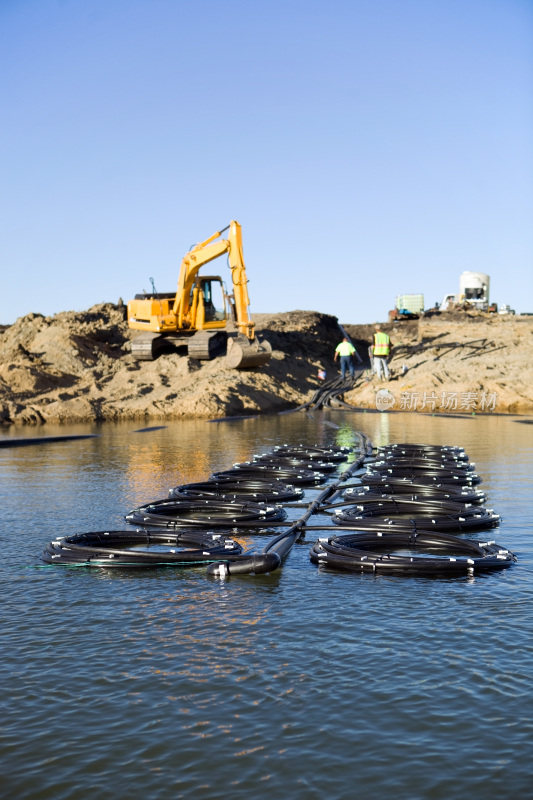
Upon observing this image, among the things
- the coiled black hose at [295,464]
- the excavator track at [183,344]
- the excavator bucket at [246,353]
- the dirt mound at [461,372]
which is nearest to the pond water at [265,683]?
the coiled black hose at [295,464]

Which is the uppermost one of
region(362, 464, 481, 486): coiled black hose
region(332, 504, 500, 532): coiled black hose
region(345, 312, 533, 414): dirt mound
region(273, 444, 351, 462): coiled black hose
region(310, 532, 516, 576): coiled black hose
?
region(345, 312, 533, 414): dirt mound

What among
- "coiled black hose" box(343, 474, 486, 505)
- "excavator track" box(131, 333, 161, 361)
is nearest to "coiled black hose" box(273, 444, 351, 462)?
"coiled black hose" box(343, 474, 486, 505)

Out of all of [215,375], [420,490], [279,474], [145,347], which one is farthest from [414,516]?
[145,347]

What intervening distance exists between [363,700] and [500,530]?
5744 millimetres

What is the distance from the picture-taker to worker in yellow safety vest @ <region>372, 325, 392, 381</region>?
3394cm

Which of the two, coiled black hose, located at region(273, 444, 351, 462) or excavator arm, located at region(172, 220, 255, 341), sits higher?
excavator arm, located at region(172, 220, 255, 341)

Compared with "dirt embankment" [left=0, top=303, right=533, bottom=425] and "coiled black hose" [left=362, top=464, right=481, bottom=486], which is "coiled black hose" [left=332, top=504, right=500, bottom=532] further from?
"dirt embankment" [left=0, top=303, right=533, bottom=425]

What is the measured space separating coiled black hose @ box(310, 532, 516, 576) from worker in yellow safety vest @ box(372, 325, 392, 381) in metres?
24.7

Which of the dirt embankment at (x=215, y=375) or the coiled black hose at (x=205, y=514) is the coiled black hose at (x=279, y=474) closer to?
the coiled black hose at (x=205, y=514)

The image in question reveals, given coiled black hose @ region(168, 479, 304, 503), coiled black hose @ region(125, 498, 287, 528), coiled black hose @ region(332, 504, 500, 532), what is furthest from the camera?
coiled black hose @ region(168, 479, 304, 503)

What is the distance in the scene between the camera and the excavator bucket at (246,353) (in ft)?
103

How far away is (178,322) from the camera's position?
33.8 metres

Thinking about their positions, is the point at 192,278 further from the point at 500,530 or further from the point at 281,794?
the point at 281,794

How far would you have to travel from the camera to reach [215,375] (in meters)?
33.0
